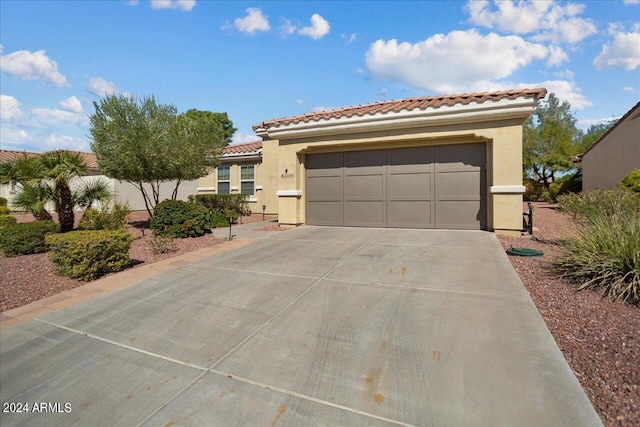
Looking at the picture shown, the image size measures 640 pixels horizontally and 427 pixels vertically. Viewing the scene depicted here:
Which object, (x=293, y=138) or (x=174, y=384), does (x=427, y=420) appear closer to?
(x=174, y=384)

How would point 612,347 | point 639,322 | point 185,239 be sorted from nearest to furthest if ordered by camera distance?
point 612,347 → point 639,322 → point 185,239

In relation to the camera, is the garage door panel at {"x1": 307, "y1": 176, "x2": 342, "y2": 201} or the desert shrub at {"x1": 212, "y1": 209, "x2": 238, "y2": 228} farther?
the desert shrub at {"x1": 212, "y1": 209, "x2": 238, "y2": 228}

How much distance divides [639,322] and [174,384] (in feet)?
15.5

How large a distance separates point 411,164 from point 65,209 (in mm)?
10007

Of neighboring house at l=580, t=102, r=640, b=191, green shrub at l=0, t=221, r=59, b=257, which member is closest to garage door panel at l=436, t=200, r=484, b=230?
neighboring house at l=580, t=102, r=640, b=191

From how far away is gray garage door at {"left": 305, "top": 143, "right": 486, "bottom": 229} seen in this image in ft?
30.3

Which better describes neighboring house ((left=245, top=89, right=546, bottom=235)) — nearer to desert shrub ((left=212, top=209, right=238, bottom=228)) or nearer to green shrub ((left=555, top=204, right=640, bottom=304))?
desert shrub ((left=212, top=209, right=238, bottom=228))

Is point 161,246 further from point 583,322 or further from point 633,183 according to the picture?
point 633,183

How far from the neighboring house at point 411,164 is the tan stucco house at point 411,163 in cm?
3

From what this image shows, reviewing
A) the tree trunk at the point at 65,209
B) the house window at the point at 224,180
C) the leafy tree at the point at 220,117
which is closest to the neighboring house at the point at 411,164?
the tree trunk at the point at 65,209

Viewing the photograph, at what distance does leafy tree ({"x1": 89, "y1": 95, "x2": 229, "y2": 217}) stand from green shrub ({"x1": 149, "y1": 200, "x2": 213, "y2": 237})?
1.78 m

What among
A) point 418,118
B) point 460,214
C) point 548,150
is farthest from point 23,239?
point 548,150

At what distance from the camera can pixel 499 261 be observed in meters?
5.95

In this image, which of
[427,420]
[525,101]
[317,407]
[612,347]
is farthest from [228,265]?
[525,101]
